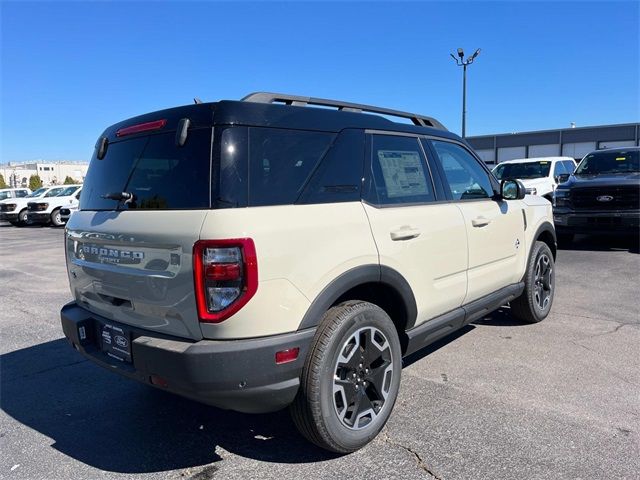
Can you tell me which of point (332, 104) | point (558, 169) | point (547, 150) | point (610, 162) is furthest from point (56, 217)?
point (547, 150)

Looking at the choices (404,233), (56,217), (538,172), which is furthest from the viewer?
(56,217)

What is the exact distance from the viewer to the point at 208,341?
244cm

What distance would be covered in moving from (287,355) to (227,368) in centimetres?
31

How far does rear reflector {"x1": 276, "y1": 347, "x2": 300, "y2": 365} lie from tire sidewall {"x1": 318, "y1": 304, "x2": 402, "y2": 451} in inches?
7.0

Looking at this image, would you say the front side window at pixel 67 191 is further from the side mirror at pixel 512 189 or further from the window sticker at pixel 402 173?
the window sticker at pixel 402 173

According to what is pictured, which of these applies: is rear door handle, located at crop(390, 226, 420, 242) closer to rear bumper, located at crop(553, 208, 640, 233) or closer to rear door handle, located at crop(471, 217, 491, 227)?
rear door handle, located at crop(471, 217, 491, 227)

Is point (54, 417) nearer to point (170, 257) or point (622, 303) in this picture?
point (170, 257)

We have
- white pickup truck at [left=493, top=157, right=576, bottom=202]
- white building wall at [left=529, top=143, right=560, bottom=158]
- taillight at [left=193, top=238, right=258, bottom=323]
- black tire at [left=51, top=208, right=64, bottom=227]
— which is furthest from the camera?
white building wall at [left=529, top=143, right=560, bottom=158]

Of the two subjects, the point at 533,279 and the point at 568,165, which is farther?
the point at 568,165

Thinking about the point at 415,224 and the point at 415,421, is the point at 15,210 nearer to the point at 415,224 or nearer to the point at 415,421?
the point at 415,224

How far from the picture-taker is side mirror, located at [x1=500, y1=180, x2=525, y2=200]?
15.0ft

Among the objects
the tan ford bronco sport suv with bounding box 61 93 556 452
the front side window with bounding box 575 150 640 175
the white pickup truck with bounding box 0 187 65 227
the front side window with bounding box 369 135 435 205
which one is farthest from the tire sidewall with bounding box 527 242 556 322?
the white pickup truck with bounding box 0 187 65 227

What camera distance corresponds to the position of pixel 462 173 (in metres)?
4.21

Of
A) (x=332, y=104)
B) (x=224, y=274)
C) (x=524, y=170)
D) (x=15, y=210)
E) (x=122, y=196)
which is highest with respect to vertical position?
(x=524, y=170)
